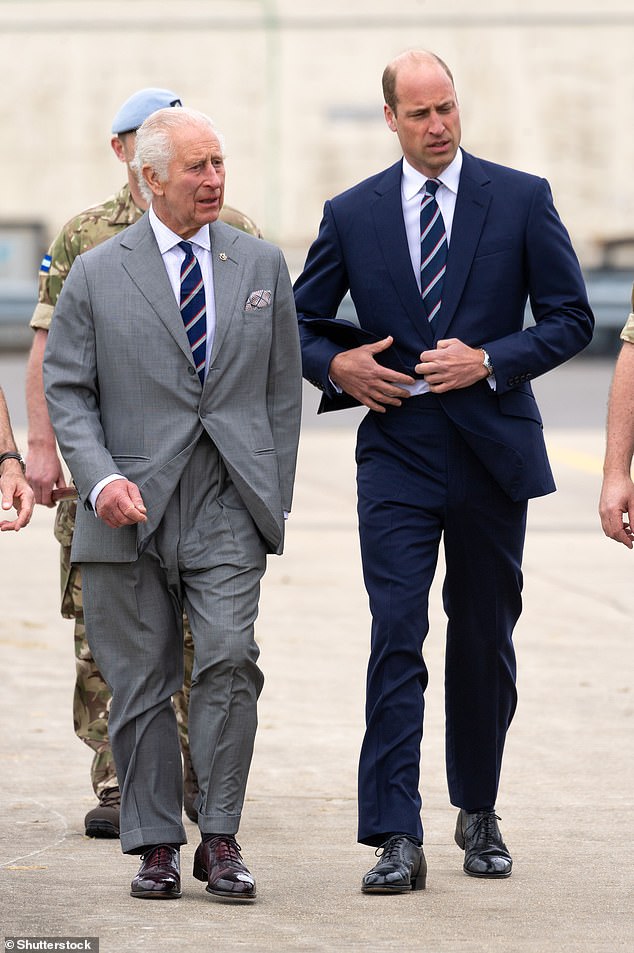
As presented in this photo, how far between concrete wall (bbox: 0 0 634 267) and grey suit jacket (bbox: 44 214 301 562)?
104 feet

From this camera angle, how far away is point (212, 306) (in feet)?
16.2

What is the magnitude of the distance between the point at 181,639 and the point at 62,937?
0.89 metres

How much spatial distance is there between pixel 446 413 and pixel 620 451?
46 centimetres

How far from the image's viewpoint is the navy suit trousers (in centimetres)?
505

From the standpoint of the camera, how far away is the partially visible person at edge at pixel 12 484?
16.2 feet

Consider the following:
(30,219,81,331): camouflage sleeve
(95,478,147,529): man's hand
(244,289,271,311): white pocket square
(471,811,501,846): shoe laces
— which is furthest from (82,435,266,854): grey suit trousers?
(30,219,81,331): camouflage sleeve

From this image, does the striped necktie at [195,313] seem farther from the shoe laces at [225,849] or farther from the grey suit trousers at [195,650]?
the shoe laces at [225,849]

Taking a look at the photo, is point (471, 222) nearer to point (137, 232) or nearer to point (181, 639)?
point (137, 232)

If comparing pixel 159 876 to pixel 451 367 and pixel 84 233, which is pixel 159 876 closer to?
pixel 451 367

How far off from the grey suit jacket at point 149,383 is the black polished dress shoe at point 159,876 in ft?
2.43

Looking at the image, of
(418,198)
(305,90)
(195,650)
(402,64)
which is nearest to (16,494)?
(195,650)

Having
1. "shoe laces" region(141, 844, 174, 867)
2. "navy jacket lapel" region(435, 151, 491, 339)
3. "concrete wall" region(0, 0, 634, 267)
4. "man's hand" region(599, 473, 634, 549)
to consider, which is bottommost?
"shoe laces" region(141, 844, 174, 867)

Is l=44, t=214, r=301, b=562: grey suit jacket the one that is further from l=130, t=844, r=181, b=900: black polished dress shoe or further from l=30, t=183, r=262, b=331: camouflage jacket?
l=30, t=183, r=262, b=331: camouflage jacket

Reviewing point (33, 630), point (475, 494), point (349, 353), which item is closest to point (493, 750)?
point (475, 494)
